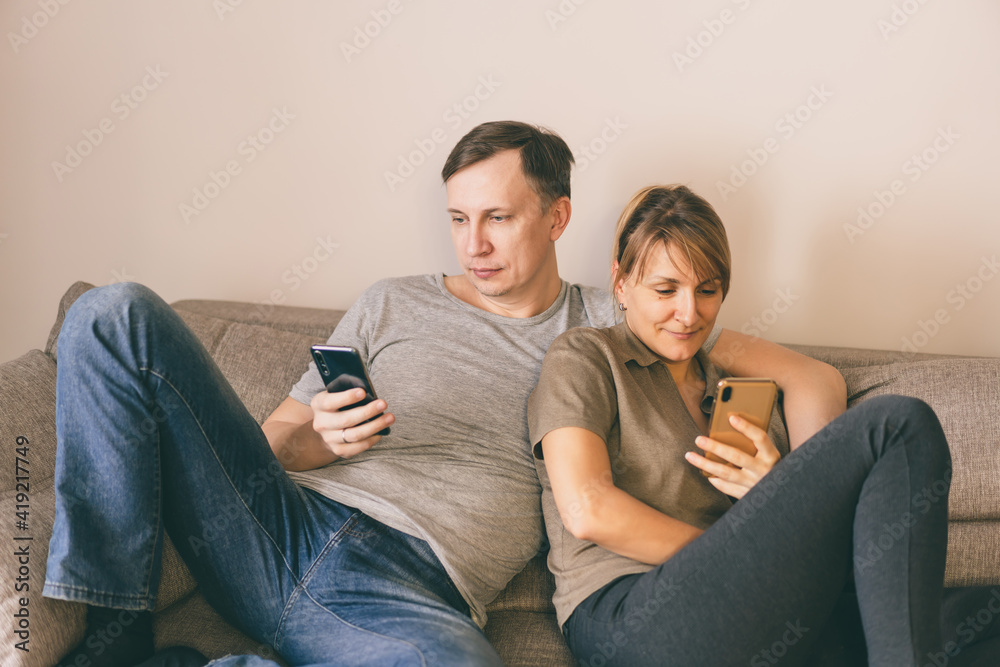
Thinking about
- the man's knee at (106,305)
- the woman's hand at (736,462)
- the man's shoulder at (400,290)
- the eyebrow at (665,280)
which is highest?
the eyebrow at (665,280)

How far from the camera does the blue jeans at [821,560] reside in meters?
0.96

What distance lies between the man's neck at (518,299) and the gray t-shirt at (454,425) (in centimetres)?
2

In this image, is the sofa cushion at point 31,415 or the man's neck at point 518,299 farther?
the man's neck at point 518,299

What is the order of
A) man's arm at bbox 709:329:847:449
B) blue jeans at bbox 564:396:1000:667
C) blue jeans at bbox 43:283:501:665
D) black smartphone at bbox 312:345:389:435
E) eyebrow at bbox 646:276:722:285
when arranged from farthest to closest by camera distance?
man's arm at bbox 709:329:847:449
eyebrow at bbox 646:276:722:285
black smartphone at bbox 312:345:389:435
blue jeans at bbox 43:283:501:665
blue jeans at bbox 564:396:1000:667

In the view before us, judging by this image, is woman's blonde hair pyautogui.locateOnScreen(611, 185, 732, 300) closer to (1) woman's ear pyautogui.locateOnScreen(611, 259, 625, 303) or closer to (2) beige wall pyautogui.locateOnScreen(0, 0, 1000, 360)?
(1) woman's ear pyautogui.locateOnScreen(611, 259, 625, 303)

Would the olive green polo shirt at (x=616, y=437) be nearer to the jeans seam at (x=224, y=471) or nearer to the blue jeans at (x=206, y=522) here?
the blue jeans at (x=206, y=522)

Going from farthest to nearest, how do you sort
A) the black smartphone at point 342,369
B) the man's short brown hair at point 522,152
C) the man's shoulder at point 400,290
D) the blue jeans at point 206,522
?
the man's shoulder at point 400,290 < the man's short brown hair at point 522,152 < the black smartphone at point 342,369 < the blue jeans at point 206,522

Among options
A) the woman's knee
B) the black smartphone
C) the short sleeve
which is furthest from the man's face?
the woman's knee

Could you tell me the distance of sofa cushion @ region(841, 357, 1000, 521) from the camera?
1.41 metres

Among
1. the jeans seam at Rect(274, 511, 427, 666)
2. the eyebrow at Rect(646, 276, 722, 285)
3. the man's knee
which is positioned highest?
the eyebrow at Rect(646, 276, 722, 285)

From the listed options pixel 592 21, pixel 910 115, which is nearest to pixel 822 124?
pixel 910 115

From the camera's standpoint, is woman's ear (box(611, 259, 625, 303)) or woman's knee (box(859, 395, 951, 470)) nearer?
woman's knee (box(859, 395, 951, 470))

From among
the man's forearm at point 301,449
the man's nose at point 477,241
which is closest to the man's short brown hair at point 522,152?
the man's nose at point 477,241

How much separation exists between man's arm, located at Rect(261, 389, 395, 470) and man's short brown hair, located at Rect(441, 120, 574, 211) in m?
0.57
